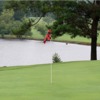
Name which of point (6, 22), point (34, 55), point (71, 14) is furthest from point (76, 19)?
point (6, 22)

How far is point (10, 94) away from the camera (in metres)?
7.39

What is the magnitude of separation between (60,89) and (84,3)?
20.3 metres

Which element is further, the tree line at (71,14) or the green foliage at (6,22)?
the green foliage at (6,22)

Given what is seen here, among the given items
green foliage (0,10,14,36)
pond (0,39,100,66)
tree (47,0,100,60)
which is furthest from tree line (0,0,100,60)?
green foliage (0,10,14,36)

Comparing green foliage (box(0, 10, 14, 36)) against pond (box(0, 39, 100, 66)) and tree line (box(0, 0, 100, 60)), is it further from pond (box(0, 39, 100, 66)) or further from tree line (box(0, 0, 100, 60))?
tree line (box(0, 0, 100, 60))

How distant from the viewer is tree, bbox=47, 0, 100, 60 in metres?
26.5

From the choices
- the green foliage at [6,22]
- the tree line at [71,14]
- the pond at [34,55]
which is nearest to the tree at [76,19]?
the tree line at [71,14]

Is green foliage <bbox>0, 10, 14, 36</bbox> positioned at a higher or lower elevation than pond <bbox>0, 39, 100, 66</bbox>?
higher

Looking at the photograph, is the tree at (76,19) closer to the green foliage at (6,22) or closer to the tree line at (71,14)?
the tree line at (71,14)

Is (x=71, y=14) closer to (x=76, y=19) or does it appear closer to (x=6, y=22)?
(x=76, y=19)

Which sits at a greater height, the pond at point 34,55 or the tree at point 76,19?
the tree at point 76,19

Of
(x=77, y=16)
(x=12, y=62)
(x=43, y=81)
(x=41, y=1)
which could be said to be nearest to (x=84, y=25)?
(x=77, y=16)

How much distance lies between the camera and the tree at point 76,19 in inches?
1042

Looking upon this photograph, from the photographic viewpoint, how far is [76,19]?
88.0ft
